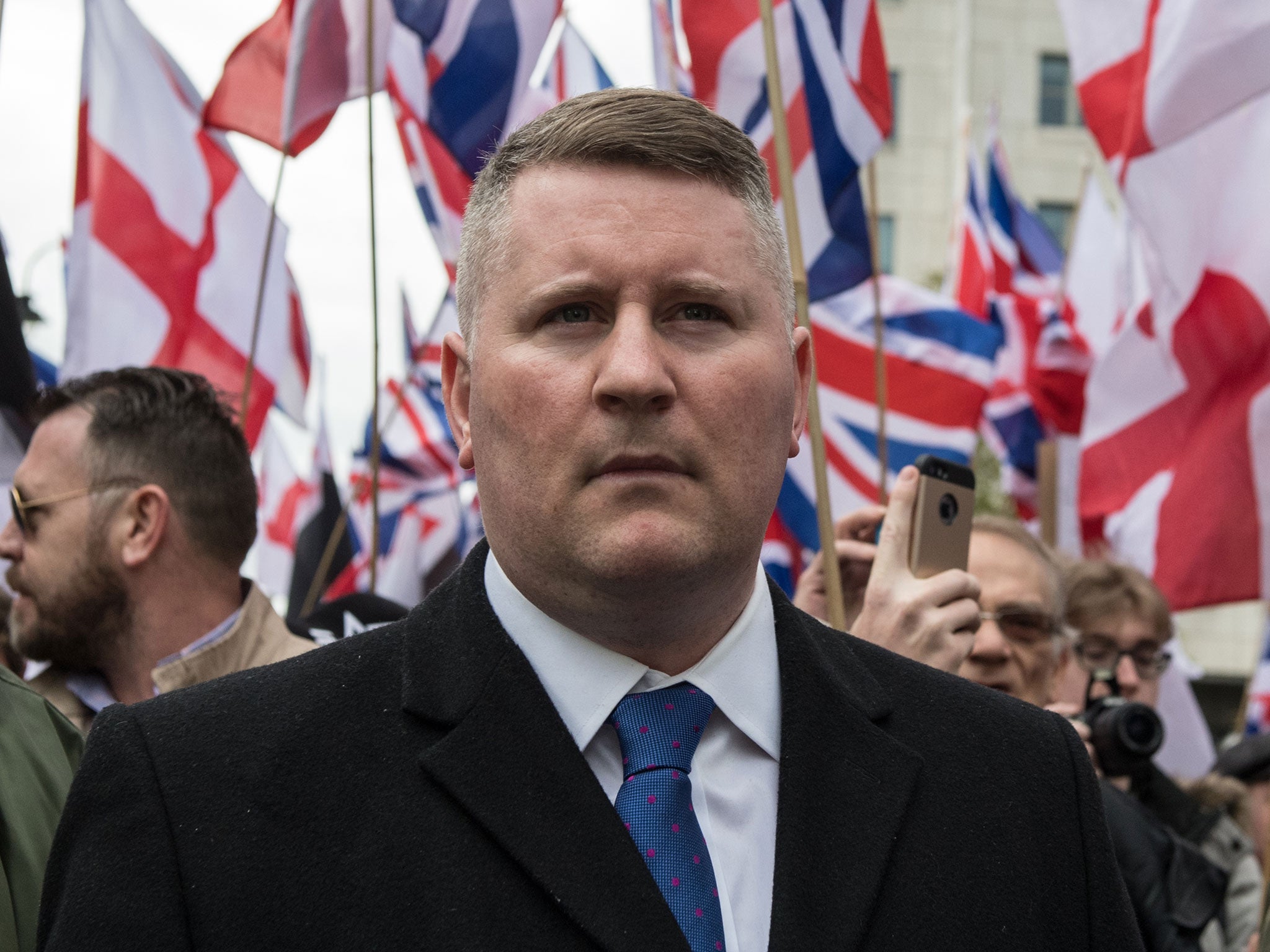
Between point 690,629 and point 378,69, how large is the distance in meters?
4.28

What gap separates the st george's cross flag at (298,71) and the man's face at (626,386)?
3760mm

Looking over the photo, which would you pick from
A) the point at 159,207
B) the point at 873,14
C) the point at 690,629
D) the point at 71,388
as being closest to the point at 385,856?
the point at 690,629

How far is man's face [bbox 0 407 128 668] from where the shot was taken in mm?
3283

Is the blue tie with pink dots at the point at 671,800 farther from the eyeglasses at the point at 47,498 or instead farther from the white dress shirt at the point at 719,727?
the eyeglasses at the point at 47,498

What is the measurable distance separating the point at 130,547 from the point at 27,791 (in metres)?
1.21

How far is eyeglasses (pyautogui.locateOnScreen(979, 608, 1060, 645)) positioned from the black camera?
0.29 m

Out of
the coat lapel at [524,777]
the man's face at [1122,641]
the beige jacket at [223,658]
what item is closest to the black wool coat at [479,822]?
the coat lapel at [524,777]

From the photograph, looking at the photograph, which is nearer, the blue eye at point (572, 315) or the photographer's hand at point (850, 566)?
the blue eye at point (572, 315)

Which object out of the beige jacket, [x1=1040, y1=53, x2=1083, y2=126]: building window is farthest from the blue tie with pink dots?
[x1=1040, y1=53, x2=1083, y2=126]: building window

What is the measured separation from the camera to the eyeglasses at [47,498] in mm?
3350

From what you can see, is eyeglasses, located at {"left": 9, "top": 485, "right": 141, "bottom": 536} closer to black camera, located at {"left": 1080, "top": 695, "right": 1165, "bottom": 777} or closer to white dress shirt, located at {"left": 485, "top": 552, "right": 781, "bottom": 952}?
white dress shirt, located at {"left": 485, "top": 552, "right": 781, "bottom": 952}

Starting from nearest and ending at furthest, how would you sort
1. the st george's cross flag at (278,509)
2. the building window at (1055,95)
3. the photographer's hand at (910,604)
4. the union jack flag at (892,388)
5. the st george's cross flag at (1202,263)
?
1. the photographer's hand at (910,604)
2. the st george's cross flag at (1202,263)
3. the union jack flag at (892,388)
4. the st george's cross flag at (278,509)
5. the building window at (1055,95)

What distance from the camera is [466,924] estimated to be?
155 centimetres

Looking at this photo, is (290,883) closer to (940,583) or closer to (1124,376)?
(940,583)
